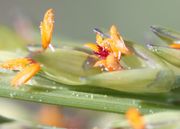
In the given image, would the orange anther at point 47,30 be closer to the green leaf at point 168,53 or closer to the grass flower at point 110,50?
the grass flower at point 110,50

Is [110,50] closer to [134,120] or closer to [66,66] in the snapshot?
[66,66]

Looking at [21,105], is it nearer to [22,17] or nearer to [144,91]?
[22,17]

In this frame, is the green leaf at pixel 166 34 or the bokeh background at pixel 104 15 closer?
the green leaf at pixel 166 34

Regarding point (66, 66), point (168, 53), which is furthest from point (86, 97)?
point (168, 53)

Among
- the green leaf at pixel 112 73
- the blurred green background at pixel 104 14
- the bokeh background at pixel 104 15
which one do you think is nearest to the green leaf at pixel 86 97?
the green leaf at pixel 112 73

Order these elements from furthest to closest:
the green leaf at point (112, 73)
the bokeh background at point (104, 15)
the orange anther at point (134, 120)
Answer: the bokeh background at point (104, 15), the green leaf at point (112, 73), the orange anther at point (134, 120)

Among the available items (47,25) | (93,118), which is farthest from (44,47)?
(93,118)
